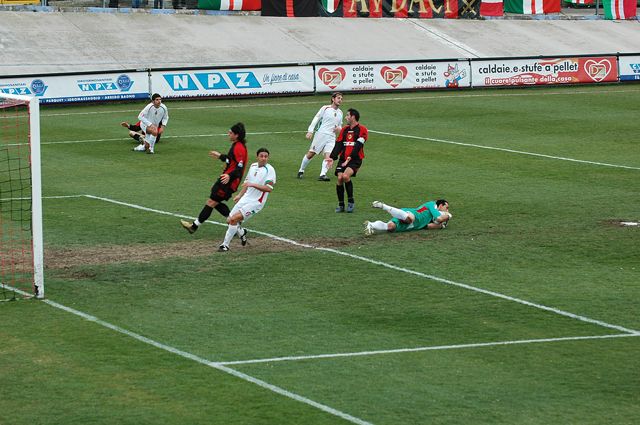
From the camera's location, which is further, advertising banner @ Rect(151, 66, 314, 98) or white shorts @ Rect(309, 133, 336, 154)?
advertising banner @ Rect(151, 66, 314, 98)

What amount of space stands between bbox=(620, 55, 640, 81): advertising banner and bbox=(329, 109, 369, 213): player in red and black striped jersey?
3026 centimetres

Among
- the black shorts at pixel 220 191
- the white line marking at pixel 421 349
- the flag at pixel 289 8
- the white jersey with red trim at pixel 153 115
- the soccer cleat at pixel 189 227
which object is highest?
the flag at pixel 289 8

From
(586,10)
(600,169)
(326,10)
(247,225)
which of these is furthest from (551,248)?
(586,10)

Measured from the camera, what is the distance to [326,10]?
59469 millimetres

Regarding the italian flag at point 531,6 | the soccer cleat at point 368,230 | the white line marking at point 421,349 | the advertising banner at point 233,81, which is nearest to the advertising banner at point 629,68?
the italian flag at point 531,6

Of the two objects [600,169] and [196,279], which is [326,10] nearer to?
[600,169]

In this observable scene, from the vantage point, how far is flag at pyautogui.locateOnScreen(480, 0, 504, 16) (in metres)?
63.5

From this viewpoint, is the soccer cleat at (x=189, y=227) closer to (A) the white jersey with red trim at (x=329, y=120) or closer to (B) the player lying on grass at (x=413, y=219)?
(B) the player lying on grass at (x=413, y=219)

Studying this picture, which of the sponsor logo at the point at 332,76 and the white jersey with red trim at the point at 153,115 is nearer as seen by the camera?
the white jersey with red trim at the point at 153,115

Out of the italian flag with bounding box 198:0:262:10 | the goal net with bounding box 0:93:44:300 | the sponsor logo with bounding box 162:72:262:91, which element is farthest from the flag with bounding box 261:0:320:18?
the goal net with bounding box 0:93:44:300

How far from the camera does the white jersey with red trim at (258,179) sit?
66.1ft

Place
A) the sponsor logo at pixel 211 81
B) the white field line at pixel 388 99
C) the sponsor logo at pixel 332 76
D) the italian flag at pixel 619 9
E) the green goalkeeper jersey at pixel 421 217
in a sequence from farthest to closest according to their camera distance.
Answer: the italian flag at pixel 619 9, the sponsor logo at pixel 332 76, the sponsor logo at pixel 211 81, the white field line at pixel 388 99, the green goalkeeper jersey at pixel 421 217

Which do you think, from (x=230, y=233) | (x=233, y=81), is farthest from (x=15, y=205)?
(x=233, y=81)

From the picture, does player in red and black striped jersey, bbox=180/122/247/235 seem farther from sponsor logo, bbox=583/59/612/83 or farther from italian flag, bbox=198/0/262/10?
italian flag, bbox=198/0/262/10
